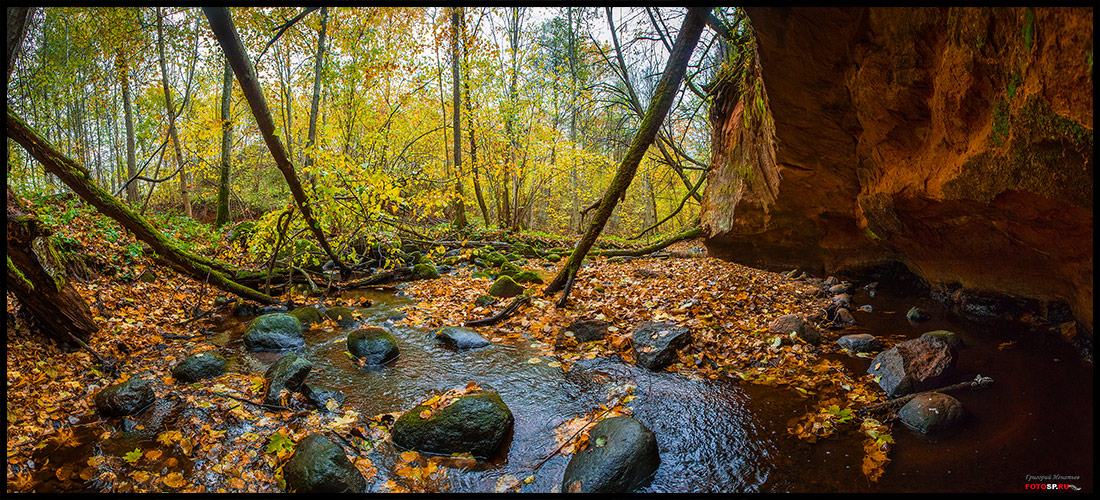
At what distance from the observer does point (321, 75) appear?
539 inches

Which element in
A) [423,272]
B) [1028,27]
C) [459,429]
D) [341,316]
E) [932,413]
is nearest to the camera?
[1028,27]

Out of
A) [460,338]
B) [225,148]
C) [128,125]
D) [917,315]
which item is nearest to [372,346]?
[460,338]

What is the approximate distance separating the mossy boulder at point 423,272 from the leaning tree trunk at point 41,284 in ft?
18.9

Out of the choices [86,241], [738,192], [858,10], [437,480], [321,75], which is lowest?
[437,480]

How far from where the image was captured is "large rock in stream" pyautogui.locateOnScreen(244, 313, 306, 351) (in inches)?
218

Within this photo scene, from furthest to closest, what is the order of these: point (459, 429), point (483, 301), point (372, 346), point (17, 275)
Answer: point (483, 301) < point (372, 346) < point (17, 275) < point (459, 429)

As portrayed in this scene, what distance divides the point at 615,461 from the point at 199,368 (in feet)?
14.4

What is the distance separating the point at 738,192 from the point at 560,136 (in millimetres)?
10838

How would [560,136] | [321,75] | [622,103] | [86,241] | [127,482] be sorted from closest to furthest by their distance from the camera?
[127,482], [86,241], [622,103], [321,75], [560,136]

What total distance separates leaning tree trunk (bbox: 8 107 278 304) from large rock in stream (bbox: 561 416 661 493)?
19.3 ft

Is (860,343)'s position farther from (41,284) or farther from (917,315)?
(41,284)

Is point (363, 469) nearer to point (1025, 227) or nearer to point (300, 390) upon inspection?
point (300, 390)

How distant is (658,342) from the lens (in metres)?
4.82

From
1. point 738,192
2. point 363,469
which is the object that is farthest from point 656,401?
point 738,192
